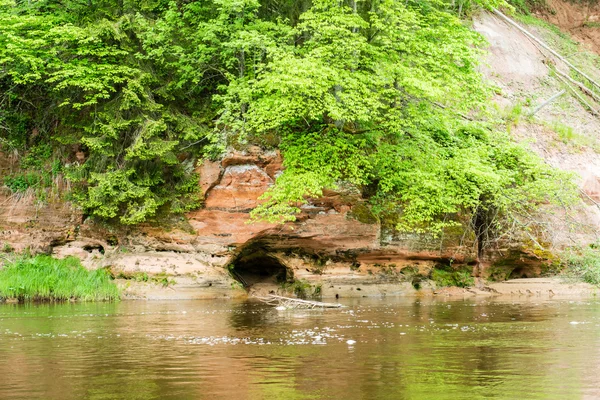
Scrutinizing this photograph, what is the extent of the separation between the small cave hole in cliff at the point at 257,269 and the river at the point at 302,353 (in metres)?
6.63

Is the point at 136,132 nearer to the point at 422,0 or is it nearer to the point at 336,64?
the point at 336,64

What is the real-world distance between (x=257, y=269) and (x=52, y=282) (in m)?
8.11

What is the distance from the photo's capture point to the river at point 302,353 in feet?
29.2

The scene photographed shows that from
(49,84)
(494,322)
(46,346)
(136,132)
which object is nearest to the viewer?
(46,346)

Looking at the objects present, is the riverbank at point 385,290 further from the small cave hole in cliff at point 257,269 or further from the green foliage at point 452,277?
the small cave hole in cliff at point 257,269

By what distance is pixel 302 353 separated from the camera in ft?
38.9

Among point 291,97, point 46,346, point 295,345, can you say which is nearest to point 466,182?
point 291,97

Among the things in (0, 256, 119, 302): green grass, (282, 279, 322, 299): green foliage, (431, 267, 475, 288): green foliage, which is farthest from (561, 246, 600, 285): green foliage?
(0, 256, 119, 302): green grass

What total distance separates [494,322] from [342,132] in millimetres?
10486

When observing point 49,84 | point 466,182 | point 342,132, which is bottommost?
point 466,182

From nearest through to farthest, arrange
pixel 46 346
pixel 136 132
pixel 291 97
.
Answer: pixel 46 346 → pixel 291 97 → pixel 136 132

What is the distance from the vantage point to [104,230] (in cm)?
2522

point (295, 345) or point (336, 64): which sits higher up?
point (336, 64)

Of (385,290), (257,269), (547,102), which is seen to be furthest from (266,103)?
(547,102)
